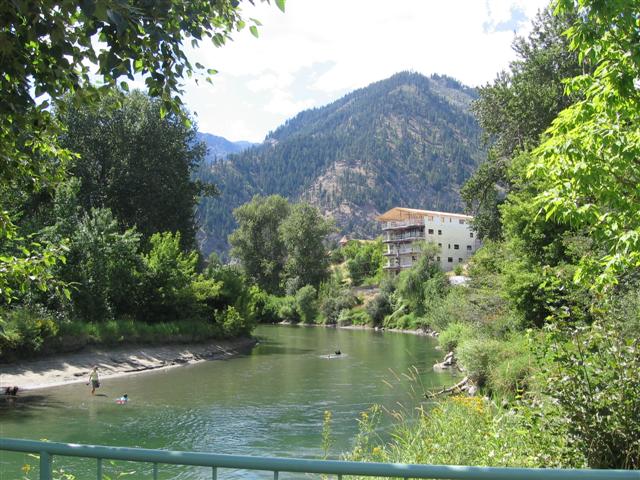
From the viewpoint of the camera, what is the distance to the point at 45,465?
8.39 feet

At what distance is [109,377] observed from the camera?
2597cm

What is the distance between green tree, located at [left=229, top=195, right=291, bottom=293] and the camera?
270 feet

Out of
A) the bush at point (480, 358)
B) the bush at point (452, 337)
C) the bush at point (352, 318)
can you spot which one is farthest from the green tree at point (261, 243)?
the bush at point (480, 358)

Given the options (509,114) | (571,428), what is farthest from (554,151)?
(509,114)

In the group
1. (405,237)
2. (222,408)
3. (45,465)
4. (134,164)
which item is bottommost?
(222,408)

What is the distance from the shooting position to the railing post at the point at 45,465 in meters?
2.53

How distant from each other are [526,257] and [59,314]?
23.0 m

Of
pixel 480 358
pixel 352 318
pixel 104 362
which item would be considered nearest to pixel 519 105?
pixel 480 358

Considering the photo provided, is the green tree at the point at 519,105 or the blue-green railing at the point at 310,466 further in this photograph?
→ the green tree at the point at 519,105

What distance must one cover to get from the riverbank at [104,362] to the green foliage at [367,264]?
49164 mm

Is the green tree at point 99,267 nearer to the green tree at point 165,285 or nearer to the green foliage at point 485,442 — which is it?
the green tree at point 165,285

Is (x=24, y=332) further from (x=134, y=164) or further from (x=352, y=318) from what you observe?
(x=352, y=318)

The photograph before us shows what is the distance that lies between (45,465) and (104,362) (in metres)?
27.5

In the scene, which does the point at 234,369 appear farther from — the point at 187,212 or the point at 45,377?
the point at 187,212
